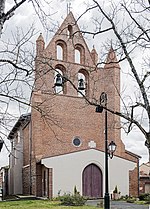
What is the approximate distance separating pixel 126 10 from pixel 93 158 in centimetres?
2394

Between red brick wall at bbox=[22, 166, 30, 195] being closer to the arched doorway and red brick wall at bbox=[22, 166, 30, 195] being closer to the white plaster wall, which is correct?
the white plaster wall

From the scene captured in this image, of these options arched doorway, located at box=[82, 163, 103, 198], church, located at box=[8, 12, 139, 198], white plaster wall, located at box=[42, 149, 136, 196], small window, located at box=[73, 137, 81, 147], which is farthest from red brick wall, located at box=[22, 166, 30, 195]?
arched doorway, located at box=[82, 163, 103, 198]

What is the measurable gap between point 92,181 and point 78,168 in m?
1.72

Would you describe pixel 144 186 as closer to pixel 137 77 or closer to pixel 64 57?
pixel 64 57

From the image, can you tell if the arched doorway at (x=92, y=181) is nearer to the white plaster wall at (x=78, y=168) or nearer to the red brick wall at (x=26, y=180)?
the white plaster wall at (x=78, y=168)

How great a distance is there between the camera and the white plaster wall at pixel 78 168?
3181 cm

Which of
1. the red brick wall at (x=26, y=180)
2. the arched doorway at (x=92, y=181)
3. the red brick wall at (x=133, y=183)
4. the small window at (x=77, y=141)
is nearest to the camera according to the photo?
the arched doorway at (x=92, y=181)

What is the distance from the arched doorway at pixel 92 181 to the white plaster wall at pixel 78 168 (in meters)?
0.42

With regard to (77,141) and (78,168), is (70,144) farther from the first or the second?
(78,168)

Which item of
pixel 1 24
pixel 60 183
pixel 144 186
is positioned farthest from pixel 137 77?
pixel 144 186

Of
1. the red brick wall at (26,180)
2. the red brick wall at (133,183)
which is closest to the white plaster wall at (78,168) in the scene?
the red brick wall at (133,183)

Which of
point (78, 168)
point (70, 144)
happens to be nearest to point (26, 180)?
point (70, 144)

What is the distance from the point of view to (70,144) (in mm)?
36469

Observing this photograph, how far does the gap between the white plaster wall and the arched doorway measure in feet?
1.37
